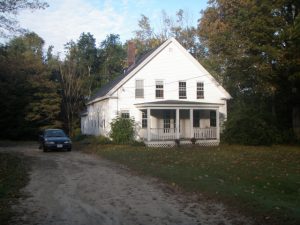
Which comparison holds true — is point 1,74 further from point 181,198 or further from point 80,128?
point 181,198

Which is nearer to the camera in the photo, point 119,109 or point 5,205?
point 5,205

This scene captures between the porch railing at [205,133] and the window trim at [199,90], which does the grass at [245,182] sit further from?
the window trim at [199,90]

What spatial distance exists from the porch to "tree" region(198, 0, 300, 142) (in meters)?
4.17

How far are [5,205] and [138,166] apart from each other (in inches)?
341

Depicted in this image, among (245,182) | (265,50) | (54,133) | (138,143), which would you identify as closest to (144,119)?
(138,143)

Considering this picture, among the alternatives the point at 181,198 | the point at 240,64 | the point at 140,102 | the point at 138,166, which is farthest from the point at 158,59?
the point at 181,198

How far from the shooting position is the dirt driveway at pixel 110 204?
8.62 metres

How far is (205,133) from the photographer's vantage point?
33.6 metres

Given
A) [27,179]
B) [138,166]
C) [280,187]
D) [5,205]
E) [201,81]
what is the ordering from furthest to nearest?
1. [201,81]
2. [138,166]
3. [27,179]
4. [280,187]
5. [5,205]

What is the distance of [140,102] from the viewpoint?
34.3 metres

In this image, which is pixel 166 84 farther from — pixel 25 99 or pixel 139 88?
pixel 25 99

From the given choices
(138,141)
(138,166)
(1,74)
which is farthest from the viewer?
(1,74)

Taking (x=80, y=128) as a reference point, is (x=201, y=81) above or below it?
above

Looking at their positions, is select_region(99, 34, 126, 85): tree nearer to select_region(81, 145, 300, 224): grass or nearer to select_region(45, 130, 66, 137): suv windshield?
select_region(45, 130, 66, 137): suv windshield
